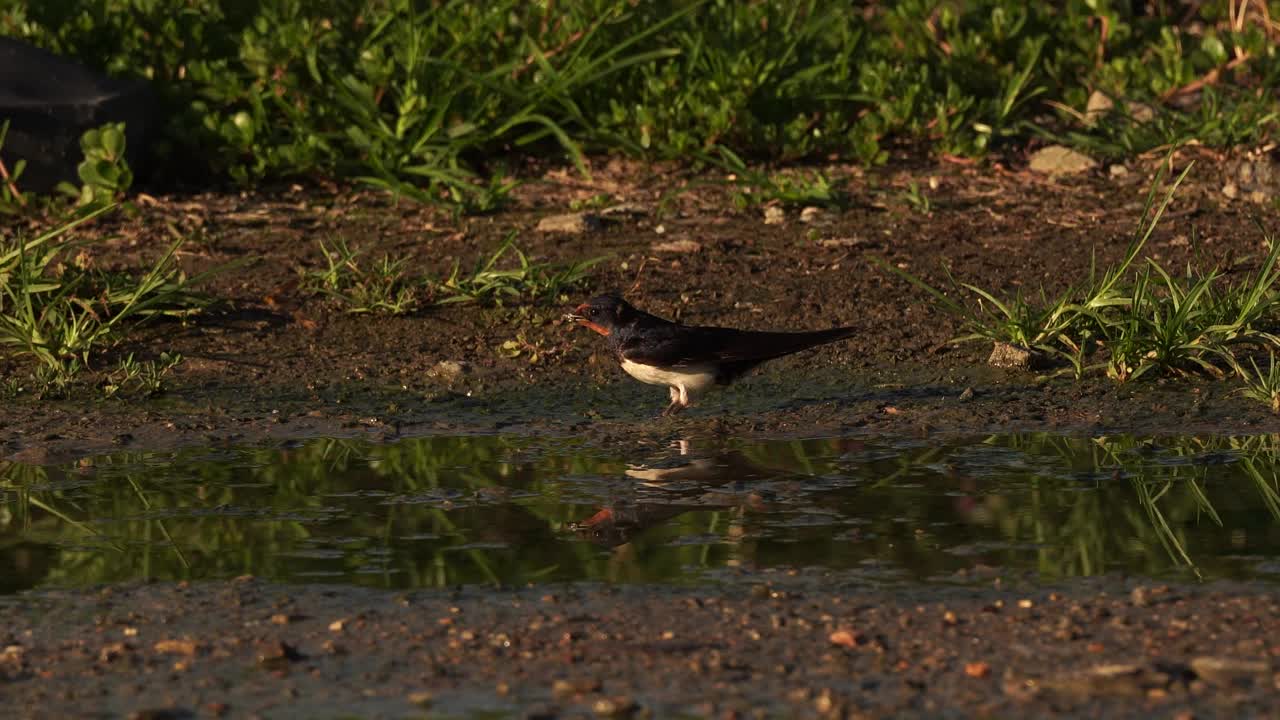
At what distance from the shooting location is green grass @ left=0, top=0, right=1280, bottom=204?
9695 mm

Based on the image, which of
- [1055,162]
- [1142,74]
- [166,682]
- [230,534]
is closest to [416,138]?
[1055,162]

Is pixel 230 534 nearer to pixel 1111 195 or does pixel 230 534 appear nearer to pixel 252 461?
pixel 252 461

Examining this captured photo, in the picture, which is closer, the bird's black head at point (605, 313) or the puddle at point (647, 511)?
the puddle at point (647, 511)

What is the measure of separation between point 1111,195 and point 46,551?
6.09m

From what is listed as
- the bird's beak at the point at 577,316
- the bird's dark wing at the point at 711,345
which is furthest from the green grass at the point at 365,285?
the bird's dark wing at the point at 711,345

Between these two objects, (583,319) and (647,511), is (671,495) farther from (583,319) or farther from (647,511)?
(583,319)

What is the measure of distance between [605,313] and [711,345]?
439 millimetres

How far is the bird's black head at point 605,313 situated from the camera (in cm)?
708

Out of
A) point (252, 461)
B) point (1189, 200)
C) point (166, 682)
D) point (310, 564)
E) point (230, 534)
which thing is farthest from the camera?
point (1189, 200)

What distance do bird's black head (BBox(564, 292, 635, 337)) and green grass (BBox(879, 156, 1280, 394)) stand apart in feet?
3.59

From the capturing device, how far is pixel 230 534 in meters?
5.32

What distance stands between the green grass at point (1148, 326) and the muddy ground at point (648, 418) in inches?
5.1

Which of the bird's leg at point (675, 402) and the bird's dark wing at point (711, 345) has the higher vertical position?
the bird's dark wing at point (711, 345)

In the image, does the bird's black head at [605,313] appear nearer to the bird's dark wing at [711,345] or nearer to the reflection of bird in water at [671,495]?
the bird's dark wing at [711,345]
